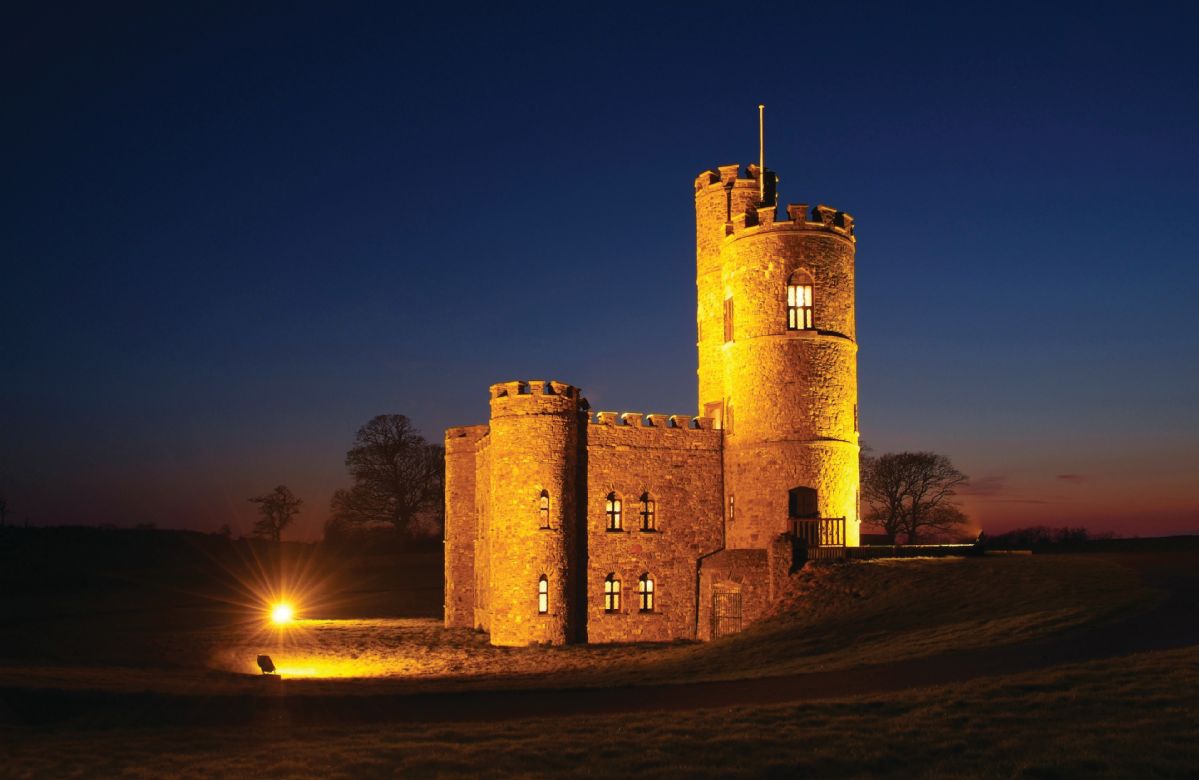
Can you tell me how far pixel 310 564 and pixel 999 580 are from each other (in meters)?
65.2

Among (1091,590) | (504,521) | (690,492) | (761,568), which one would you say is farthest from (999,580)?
(504,521)

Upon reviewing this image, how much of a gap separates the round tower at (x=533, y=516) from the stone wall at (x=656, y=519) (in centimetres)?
105

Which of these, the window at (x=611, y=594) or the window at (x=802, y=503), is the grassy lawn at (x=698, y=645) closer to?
the window at (x=611, y=594)

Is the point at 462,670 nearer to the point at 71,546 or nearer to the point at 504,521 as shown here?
the point at 504,521

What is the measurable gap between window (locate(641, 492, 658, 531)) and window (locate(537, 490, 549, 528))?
4.12 metres

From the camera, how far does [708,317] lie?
47031 mm

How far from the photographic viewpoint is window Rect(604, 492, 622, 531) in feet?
140

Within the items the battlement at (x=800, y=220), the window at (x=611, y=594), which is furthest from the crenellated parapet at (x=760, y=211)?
the window at (x=611, y=594)

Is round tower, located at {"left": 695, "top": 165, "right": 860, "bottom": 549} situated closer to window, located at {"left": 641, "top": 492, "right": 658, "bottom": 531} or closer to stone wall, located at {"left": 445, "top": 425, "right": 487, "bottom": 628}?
window, located at {"left": 641, "top": 492, "right": 658, "bottom": 531}

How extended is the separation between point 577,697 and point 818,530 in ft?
68.8

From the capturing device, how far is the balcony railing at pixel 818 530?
133 ft

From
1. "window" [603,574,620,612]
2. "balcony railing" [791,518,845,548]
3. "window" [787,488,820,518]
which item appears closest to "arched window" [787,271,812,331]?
"window" [787,488,820,518]

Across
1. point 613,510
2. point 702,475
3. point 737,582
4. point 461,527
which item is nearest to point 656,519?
point 613,510

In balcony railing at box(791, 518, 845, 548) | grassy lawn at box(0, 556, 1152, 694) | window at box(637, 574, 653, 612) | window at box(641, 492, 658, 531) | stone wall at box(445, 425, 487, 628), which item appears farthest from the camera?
stone wall at box(445, 425, 487, 628)
